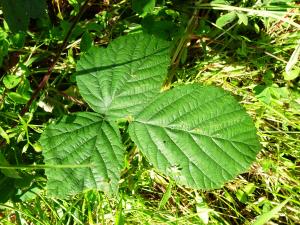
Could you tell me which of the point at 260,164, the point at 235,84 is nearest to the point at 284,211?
the point at 260,164

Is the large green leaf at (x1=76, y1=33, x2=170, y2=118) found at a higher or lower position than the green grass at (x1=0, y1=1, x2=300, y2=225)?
higher

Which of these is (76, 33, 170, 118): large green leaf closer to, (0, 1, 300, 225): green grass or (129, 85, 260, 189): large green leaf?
(129, 85, 260, 189): large green leaf

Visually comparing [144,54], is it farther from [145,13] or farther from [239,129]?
[239,129]

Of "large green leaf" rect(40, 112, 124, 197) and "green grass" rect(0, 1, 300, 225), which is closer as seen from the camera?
"large green leaf" rect(40, 112, 124, 197)

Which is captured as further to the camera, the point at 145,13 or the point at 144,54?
the point at 145,13

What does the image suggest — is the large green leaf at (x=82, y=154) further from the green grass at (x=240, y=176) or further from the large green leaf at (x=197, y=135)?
the green grass at (x=240, y=176)

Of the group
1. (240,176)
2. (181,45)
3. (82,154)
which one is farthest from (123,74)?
(240,176)

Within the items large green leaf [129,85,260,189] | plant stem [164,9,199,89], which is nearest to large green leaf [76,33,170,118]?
large green leaf [129,85,260,189]
